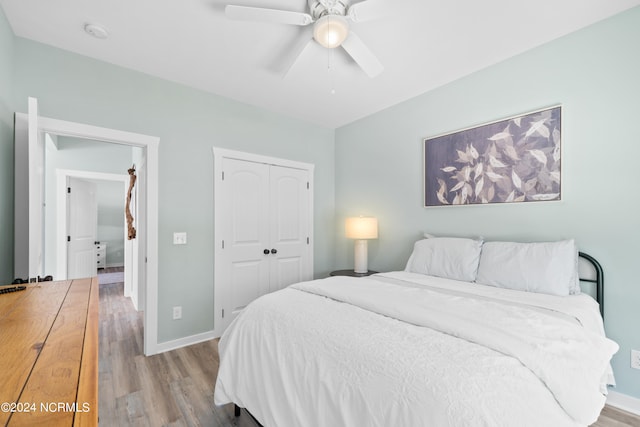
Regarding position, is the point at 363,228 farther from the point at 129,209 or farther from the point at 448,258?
the point at 129,209

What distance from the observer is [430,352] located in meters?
1.13

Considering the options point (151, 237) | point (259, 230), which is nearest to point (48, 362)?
point (151, 237)

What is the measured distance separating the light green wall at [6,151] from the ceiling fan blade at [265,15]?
154cm

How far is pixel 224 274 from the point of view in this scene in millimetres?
3201

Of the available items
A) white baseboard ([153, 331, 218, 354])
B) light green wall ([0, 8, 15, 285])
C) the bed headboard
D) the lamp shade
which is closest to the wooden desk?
light green wall ([0, 8, 15, 285])

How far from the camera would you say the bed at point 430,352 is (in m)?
0.98

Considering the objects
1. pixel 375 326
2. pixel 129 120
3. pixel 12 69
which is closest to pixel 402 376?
pixel 375 326

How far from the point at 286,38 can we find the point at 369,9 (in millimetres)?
742

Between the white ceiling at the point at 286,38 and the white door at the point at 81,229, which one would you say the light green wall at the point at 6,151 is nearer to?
the white ceiling at the point at 286,38

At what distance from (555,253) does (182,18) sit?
303 cm

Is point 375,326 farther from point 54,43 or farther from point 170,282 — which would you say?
point 54,43

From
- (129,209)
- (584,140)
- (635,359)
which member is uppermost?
(584,140)

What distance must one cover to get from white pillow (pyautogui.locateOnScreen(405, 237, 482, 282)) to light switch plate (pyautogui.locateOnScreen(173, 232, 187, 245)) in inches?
87.7

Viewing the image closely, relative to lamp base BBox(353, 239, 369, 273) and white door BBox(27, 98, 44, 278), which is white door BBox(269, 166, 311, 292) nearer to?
lamp base BBox(353, 239, 369, 273)
